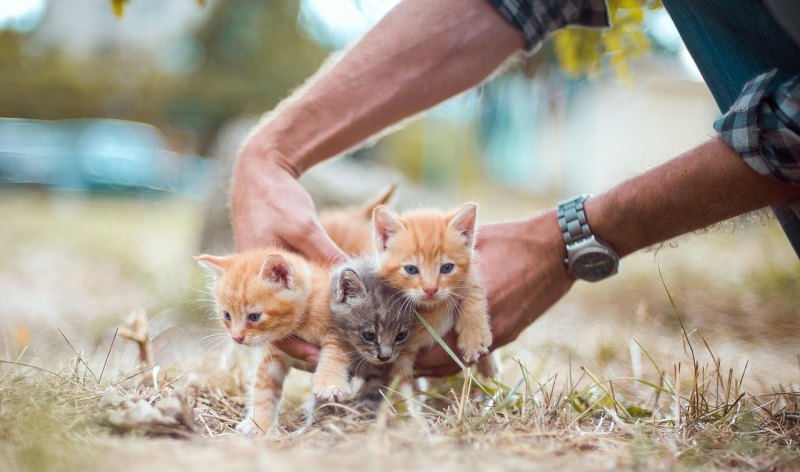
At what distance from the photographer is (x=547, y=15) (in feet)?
6.87

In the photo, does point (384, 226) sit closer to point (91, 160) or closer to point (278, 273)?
point (278, 273)

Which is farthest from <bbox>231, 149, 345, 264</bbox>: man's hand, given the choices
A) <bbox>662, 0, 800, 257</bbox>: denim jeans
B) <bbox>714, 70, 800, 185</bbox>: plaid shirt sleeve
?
<bbox>662, 0, 800, 257</bbox>: denim jeans

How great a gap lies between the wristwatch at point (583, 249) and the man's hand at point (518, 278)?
3 cm

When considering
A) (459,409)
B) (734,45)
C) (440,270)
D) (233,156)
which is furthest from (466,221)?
(233,156)

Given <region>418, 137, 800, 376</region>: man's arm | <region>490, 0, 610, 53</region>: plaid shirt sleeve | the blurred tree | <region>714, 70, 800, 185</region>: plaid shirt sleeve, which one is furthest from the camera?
the blurred tree

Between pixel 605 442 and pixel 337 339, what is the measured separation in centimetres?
72

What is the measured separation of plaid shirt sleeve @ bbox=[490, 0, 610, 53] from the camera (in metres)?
2.07

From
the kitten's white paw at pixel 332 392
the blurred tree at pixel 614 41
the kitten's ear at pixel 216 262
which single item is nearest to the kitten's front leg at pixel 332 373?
the kitten's white paw at pixel 332 392

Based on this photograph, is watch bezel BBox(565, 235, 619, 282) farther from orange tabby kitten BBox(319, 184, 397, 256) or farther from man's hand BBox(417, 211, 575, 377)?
orange tabby kitten BBox(319, 184, 397, 256)

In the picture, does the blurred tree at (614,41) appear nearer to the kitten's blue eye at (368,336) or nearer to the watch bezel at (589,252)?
the watch bezel at (589,252)

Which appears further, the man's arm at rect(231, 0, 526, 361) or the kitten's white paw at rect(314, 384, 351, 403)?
the man's arm at rect(231, 0, 526, 361)

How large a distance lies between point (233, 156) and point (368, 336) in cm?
344

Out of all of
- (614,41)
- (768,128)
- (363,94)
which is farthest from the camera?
(614,41)

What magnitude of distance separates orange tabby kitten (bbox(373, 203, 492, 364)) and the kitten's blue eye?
0.39 feet
